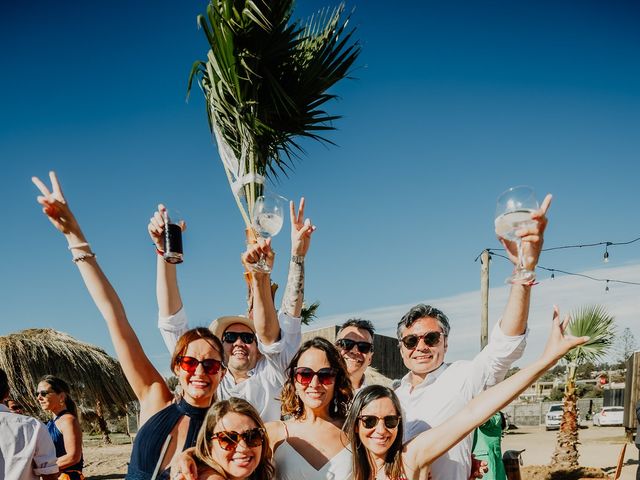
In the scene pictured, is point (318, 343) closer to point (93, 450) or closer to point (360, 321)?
point (360, 321)

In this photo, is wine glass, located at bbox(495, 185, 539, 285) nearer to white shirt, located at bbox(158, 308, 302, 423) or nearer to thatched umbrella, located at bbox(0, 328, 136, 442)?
white shirt, located at bbox(158, 308, 302, 423)

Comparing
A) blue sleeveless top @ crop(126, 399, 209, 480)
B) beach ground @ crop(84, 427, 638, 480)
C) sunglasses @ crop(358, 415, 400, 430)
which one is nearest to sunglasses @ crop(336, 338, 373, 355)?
sunglasses @ crop(358, 415, 400, 430)

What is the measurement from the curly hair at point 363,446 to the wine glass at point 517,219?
0.85 metres

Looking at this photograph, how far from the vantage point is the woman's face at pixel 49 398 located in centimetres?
549

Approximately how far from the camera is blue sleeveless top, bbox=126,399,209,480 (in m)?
2.53

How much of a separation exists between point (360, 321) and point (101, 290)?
2.00 m

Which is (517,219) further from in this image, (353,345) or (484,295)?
(484,295)

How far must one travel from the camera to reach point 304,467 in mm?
2760

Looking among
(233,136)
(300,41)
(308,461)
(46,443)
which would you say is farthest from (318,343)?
(300,41)

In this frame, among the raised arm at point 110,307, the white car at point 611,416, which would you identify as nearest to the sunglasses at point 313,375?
the raised arm at point 110,307

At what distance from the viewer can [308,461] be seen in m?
2.83

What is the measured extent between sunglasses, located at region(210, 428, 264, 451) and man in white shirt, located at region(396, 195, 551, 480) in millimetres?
970

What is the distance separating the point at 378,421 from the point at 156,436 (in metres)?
1.06

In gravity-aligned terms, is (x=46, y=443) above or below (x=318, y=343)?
below
